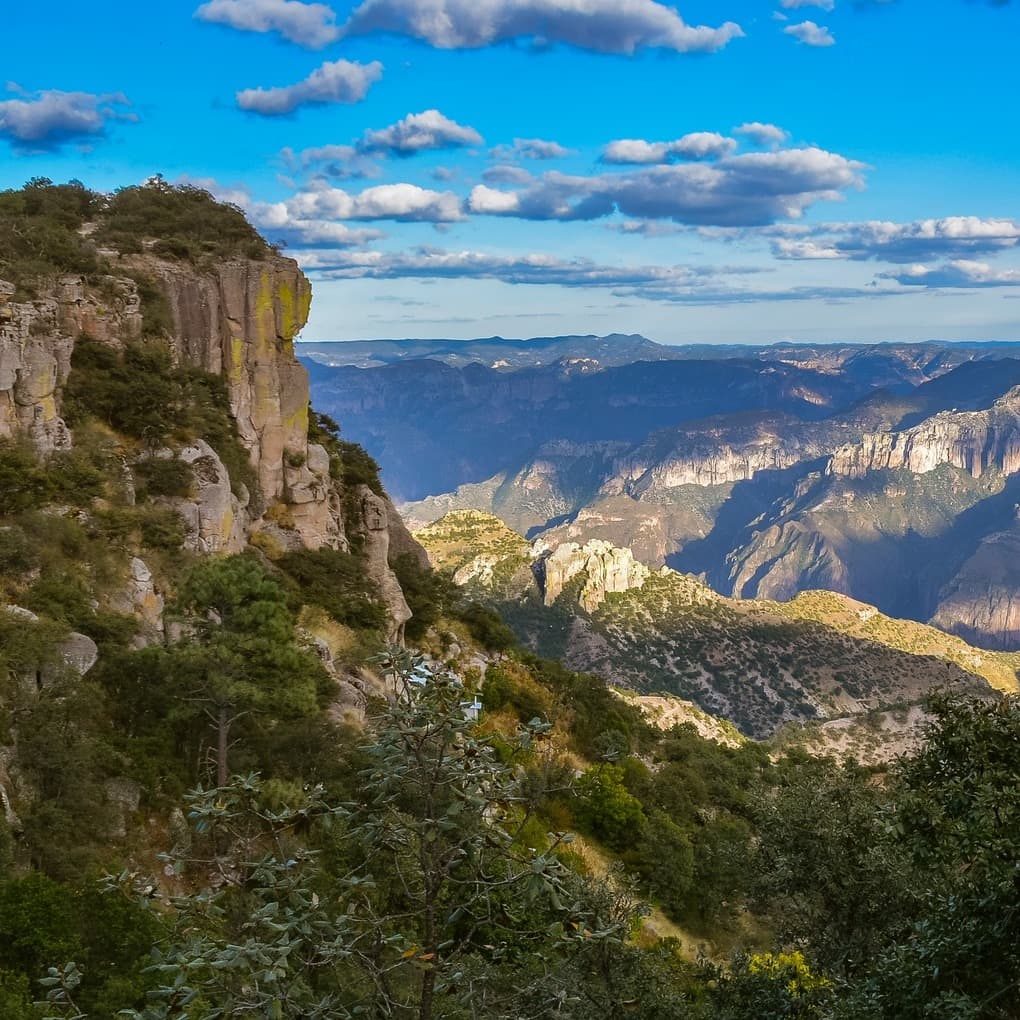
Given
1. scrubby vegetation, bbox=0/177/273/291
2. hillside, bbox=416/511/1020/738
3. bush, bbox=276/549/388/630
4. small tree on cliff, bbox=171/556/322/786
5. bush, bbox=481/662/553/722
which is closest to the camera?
small tree on cliff, bbox=171/556/322/786

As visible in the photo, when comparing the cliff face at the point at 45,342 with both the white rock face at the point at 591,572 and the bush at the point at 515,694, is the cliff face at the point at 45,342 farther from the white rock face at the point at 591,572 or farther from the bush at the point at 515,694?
the white rock face at the point at 591,572

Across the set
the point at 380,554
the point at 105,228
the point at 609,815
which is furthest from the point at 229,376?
the point at 609,815

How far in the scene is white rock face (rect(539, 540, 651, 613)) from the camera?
14338 centimetres

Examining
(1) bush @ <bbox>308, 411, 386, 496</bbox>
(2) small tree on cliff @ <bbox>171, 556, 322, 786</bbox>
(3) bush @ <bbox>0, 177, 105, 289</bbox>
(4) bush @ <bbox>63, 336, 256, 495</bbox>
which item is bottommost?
(2) small tree on cliff @ <bbox>171, 556, 322, 786</bbox>

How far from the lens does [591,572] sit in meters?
146

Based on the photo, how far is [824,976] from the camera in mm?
15172

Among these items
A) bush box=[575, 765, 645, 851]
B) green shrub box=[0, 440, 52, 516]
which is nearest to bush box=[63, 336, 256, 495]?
green shrub box=[0, 440, 52, 516]

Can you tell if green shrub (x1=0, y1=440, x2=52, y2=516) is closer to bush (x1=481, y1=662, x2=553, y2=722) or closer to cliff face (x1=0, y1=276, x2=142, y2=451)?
cliff face (x1=0, y1=276, x2=142, y2=451)

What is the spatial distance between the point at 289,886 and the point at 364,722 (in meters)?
17.6

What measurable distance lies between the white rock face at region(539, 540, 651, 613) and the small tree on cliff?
12122 centimetres

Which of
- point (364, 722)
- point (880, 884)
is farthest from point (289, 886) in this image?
point (364, 722)

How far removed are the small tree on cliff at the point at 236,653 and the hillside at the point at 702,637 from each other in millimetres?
96913

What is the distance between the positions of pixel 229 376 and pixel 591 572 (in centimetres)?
11284

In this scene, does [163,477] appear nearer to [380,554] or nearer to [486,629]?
[380,554]
